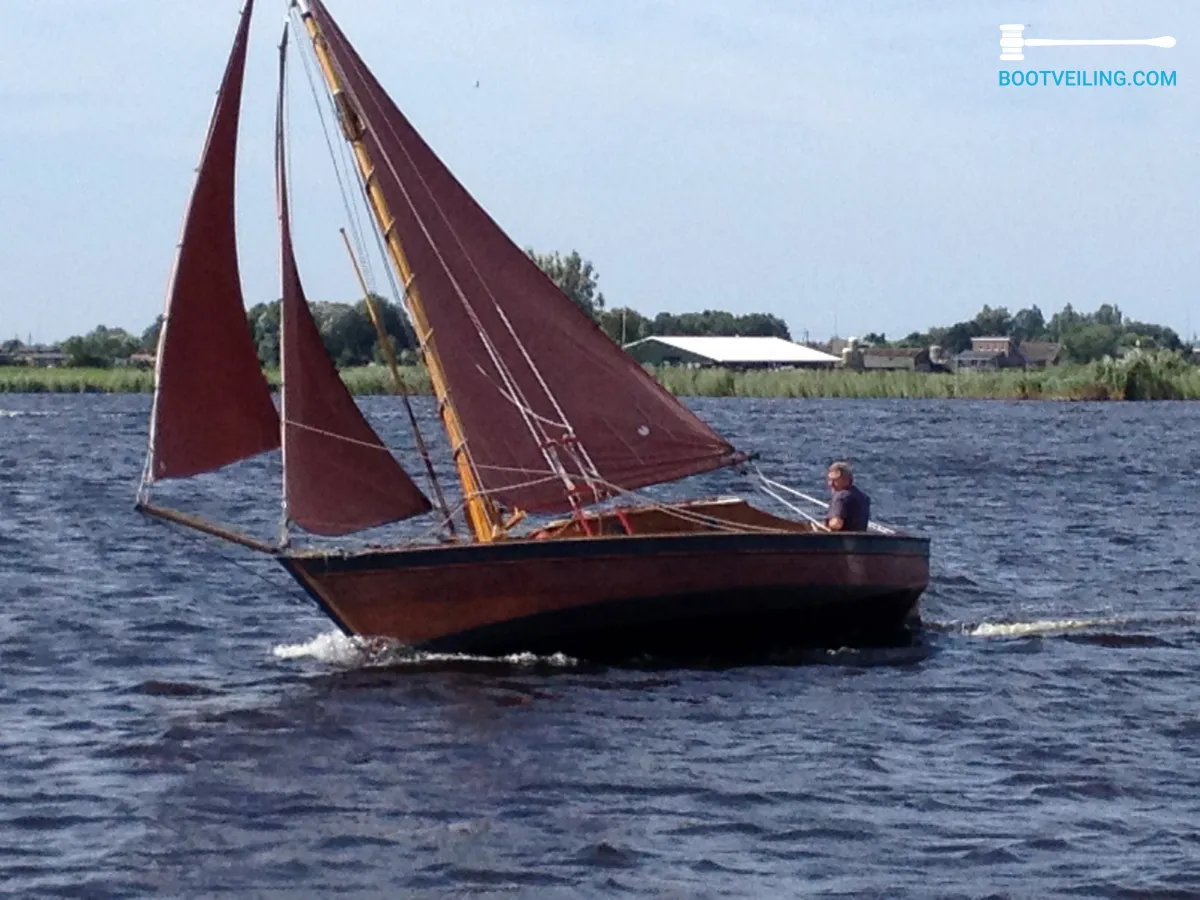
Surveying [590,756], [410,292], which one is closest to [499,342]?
[410,292]

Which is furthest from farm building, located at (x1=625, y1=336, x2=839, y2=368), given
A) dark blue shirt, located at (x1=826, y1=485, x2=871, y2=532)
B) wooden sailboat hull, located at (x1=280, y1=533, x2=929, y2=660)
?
wooden sailboat hull, located at (x1=280, y1=533, x2=929, y2=660)

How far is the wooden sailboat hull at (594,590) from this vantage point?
19.8 m

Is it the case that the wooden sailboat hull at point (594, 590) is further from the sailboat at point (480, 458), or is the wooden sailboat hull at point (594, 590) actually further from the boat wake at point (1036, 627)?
the boat wake at point (1036, 627)

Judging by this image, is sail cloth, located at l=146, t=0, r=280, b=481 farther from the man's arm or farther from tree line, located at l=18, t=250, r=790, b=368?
tree line, located at l=18, t=250, r=790, b=368

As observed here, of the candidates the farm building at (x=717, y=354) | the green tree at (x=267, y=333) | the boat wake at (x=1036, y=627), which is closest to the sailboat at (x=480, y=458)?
the boat wake at (x=1036, y=627)

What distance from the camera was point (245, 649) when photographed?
22875mm

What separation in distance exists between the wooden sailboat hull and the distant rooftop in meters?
130

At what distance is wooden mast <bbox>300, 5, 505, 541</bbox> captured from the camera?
21641 mm

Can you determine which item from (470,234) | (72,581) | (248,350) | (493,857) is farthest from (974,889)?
(72,581)

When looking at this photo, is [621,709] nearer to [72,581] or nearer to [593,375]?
[593,375]

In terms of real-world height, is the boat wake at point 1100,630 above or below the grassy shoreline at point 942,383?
below

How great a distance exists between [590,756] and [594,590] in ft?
10.9

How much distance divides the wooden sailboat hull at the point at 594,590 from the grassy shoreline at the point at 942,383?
77.3 m

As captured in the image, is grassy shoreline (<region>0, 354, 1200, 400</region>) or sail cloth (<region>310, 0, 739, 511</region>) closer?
sail cloth (<region>310, 0, 739, 511</region>)
